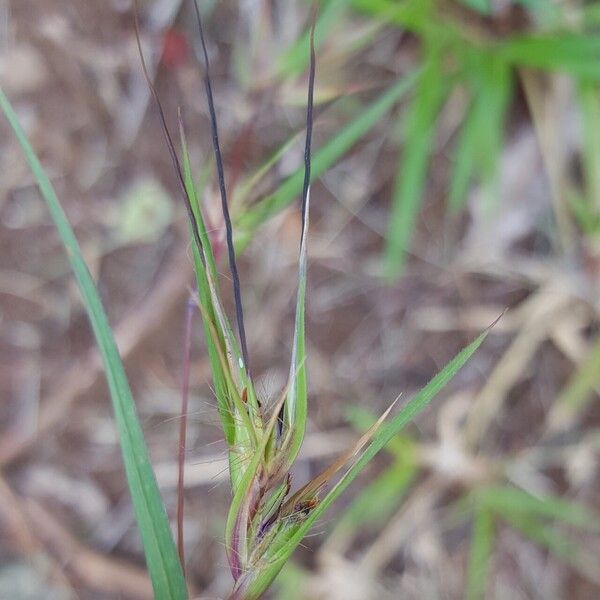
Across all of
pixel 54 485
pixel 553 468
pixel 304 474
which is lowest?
pixel 553 468

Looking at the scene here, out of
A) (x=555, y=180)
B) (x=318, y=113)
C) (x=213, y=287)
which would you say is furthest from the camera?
(x=555, y=180)

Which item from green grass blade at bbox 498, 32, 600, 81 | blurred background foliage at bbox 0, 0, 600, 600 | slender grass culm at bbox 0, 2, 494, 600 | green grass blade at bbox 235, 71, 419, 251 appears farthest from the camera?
blurred background foliage at bbox 0, 0, 600, 600

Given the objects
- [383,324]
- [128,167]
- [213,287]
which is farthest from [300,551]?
[213,287]

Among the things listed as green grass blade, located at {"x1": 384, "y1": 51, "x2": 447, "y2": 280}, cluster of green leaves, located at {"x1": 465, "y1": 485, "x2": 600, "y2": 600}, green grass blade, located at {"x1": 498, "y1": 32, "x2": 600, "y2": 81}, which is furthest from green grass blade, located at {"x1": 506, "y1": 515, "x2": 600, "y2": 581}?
green grass blade, located at {"x1": 498, "y1": 32, "x2": 600, "y2": 81}

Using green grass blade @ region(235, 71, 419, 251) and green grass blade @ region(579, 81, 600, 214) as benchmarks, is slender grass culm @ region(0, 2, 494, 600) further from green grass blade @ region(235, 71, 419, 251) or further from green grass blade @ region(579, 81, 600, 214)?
green grass blade @ region(579, 81, 600, 214)

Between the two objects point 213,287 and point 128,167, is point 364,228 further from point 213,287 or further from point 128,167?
point 213,287

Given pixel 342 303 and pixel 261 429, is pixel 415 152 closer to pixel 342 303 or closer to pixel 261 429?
pixel 342 303
